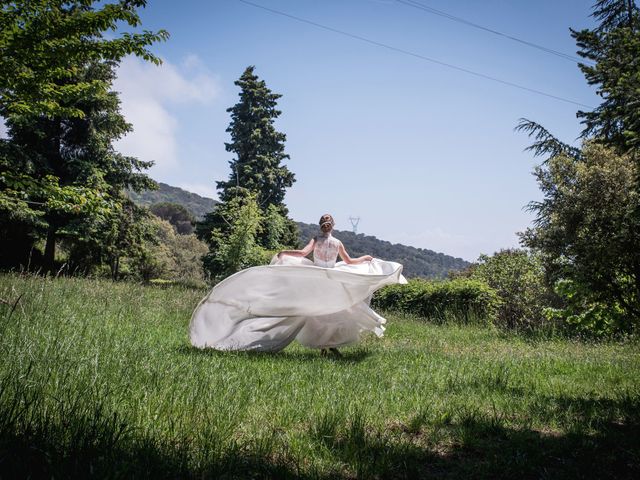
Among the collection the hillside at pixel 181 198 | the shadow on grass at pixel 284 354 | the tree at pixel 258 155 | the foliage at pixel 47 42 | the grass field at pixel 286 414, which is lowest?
the shadow on grass at pixel 284 354

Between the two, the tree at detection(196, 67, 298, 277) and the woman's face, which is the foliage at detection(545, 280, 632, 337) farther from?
the tree at detection(196, 67, 298, 277)

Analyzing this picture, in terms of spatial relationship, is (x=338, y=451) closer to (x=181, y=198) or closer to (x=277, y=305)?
(x=277, y=305)

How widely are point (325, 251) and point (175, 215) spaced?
107 m

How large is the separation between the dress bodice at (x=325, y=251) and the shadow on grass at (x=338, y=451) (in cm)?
419

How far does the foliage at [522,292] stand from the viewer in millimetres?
14695

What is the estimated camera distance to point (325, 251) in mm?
7723

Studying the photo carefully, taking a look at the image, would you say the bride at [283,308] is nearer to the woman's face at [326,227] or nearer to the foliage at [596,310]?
the woman's face at [326,227]

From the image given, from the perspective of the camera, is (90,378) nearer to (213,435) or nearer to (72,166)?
(213,435)

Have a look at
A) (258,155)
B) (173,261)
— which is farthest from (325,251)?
(173,261)

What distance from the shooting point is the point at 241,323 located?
7.11 m

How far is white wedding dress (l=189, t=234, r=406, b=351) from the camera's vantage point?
6961 millimetres

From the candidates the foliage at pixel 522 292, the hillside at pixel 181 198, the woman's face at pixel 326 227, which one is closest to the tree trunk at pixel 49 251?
the woman's face at pixel 326 227

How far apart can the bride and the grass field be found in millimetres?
632

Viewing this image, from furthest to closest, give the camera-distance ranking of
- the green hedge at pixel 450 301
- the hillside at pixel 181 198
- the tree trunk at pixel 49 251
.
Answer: the hillside at pixel 181 198 < the tree trunk at pixel 49 251 < the green hedge at pixel 450 301
